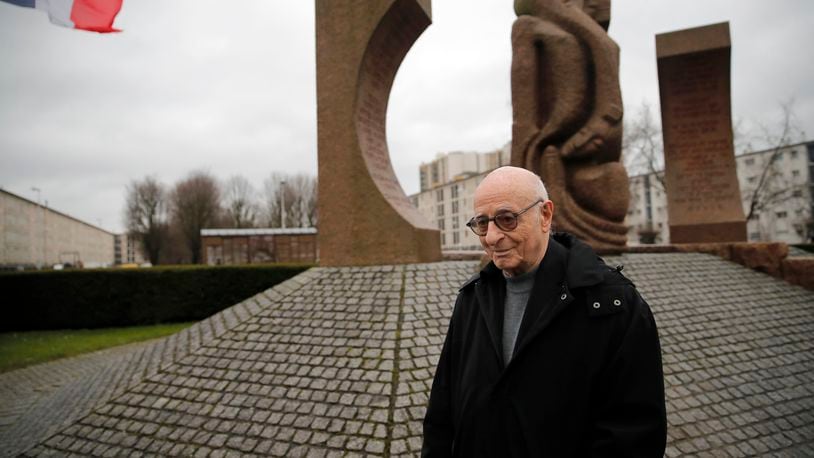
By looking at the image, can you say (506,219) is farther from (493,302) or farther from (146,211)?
(146,211)

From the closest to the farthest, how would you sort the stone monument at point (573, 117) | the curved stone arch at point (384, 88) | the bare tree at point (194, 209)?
the curved stone arch at point (384, 88)
the stone monument at point (573, 117)
the bare tree at point (194, 209)

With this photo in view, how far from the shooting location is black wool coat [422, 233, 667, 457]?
4.95ft

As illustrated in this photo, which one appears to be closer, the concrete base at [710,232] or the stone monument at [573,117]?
the stone monument at [573,117]

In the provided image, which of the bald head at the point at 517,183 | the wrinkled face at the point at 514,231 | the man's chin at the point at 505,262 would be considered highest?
the bald head at the point at 517,183

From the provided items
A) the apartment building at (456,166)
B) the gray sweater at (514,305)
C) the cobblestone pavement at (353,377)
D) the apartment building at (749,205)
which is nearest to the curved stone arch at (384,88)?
the cobblestone pavement at (353,377)

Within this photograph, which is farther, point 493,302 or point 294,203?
point 294,203

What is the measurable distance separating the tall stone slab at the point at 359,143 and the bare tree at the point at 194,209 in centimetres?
3791

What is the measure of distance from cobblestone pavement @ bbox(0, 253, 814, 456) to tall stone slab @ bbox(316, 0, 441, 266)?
1.68ft

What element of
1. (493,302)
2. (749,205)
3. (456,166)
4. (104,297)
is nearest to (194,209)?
(456,166)

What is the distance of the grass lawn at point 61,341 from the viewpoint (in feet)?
30.3

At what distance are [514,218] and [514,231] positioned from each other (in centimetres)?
5

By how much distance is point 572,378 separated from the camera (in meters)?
1.59

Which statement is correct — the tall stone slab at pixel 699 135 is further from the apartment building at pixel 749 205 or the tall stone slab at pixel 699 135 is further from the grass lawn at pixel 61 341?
the apartment building at pixel 749 205

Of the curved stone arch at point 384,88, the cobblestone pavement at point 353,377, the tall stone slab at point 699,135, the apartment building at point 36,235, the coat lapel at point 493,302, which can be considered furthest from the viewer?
the apartment building at point 36,235
